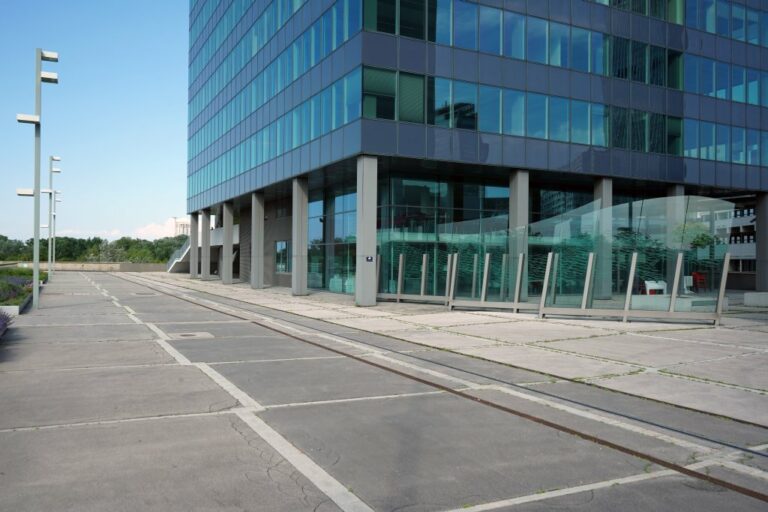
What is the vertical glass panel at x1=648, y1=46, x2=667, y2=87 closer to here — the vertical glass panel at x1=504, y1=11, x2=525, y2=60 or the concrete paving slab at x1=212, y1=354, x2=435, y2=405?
the vertical glass panel at x1=504, y1=11, x2=525, y2=60

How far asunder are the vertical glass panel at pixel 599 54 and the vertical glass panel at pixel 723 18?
28.6 ft

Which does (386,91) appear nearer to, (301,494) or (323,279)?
(323,279)

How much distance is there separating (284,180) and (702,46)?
24495mm

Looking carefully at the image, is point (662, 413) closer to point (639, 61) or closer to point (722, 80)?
point (639, 61)

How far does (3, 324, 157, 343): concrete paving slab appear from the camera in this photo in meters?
14.1

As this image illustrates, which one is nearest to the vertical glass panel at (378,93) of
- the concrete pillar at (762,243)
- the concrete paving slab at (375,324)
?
the concrete paving slab at (375,324)

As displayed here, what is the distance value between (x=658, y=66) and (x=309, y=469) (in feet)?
112

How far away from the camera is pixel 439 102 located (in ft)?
89.7

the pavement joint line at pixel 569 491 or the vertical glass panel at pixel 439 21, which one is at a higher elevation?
the vertical glass panel at pixel 439 21

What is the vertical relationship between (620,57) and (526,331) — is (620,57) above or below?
above

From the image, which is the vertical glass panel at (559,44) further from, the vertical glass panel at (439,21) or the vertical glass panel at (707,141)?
the vertical glass panel at (707,141)

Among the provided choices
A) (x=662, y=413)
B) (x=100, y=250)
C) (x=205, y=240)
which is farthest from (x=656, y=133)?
(x=100, y=250)

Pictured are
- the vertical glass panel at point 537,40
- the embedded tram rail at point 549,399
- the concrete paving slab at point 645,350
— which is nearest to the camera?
the embedded tram rail at point 549,399

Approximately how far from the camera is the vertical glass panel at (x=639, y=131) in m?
32.1
